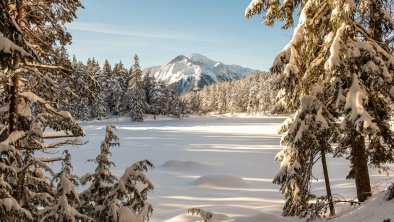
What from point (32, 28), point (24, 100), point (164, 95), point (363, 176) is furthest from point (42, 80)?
point (164, 95)

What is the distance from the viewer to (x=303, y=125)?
848cm

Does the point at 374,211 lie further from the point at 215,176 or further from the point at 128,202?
the point at 215,176

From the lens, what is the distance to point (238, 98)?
14712cm

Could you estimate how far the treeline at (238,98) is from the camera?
13131 cm

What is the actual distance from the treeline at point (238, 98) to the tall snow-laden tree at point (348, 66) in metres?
115

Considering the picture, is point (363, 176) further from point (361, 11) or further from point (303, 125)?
point (361, 11)

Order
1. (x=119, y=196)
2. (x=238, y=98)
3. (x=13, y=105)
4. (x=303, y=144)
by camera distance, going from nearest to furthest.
Answer: (x=119, y=196) → (x=13, y=105) → (x=303, y=144) → (x=238, y=98)

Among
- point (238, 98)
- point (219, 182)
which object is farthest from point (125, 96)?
point (219, 182)

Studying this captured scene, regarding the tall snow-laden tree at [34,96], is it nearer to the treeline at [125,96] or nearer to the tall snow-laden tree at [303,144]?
the tall snow-laden tree at [303,144]

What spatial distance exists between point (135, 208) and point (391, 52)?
22.6ft

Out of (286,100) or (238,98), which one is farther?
(238,98)

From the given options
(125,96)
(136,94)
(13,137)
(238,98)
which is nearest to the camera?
(13,137)

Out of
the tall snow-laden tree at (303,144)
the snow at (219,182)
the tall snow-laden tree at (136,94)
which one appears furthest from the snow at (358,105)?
the tall snow-laden tree at (136,94)

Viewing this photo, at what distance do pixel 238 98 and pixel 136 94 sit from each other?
7135 centimetres
